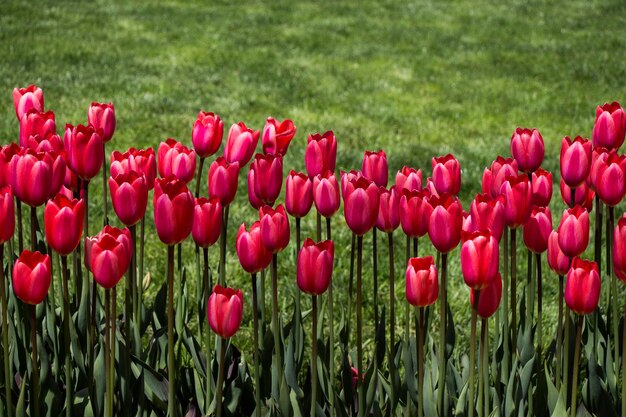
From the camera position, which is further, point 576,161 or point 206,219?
point 576,161

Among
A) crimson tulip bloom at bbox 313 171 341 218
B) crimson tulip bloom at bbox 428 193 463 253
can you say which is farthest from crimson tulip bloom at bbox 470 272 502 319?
crimson tulip bloom at bbox 313 171 341 218

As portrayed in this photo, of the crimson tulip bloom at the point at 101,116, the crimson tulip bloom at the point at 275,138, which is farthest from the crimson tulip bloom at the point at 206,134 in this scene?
the crimson tulip bloom at the point at 101,116

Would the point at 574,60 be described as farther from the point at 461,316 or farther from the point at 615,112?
the point at 615,112

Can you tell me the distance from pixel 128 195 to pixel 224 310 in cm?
29

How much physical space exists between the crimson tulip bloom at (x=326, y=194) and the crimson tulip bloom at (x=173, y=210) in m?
0.34

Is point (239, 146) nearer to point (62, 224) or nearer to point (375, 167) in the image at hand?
point (375, 167)

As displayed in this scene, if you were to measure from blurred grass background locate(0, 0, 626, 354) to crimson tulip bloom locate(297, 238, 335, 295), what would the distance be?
1908 mm

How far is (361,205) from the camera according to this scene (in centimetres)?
180

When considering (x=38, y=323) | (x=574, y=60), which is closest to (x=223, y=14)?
(x=574, y=60)

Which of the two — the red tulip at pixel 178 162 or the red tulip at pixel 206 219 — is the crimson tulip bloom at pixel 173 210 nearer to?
the red tulip at pixel 206 219

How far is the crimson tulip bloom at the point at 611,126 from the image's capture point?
222 centimetres

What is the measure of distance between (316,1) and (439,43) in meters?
2.81

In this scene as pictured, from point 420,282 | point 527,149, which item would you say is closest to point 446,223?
point 420,282

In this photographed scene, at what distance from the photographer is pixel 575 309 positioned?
170cm
